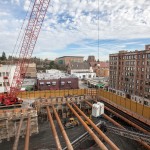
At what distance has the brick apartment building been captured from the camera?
45781 mm

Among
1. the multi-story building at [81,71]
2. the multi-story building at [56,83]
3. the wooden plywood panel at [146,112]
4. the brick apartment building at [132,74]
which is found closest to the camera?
the wooden plywood panel at [146,112]

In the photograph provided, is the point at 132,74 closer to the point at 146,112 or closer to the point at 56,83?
the point at 56,83

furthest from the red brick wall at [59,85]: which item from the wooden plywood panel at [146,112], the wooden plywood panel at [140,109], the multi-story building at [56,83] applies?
the wooden plywood panel at [146,112]

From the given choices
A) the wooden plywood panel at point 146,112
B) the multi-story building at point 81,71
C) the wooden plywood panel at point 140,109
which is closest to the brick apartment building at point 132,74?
the multi-story building at point 81,71

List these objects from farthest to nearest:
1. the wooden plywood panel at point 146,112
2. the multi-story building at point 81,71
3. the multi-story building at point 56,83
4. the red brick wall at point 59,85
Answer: the multi-story building at point 81,71 < the red brick wall at point 59,85 < the multi-story building at point 56,83 < the wooden plywood panel at point 146,112

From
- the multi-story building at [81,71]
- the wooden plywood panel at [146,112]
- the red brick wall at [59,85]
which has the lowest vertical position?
the wooden plywood panel at [146,112]

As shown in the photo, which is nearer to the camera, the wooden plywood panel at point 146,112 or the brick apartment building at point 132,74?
the wooden plywood panel at point 146,112

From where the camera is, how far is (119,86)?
188ft

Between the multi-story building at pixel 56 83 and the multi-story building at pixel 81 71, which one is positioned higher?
the multi-story building at pixel 81 71

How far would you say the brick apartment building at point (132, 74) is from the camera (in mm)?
45781

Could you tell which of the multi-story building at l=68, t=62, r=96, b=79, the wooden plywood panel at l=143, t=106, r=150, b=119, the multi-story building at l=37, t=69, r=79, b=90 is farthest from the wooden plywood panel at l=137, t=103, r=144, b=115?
the multi-story building at l=68, t=62, r=96, b=79

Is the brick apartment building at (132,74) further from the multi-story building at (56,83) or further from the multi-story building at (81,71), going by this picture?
the multi-story building at (81,71)

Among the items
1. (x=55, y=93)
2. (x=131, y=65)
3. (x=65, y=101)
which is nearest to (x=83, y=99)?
(x=65, y=101)

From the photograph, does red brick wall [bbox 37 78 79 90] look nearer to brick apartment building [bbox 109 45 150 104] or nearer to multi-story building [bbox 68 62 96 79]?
brick apartment building [bbox 109 45 150 104]
